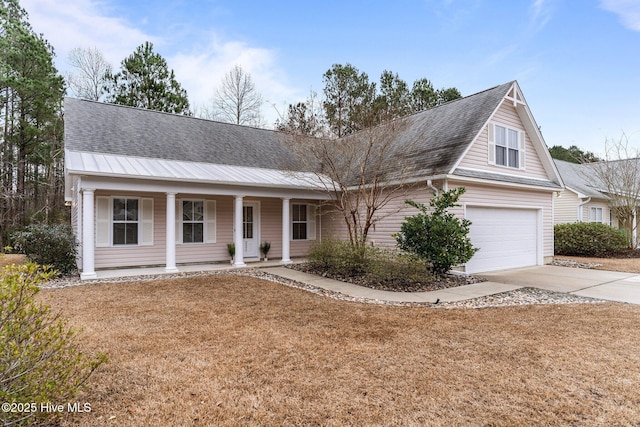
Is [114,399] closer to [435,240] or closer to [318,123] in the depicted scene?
[435,240]

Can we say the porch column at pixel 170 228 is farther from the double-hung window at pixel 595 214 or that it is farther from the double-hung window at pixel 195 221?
the double-hung window at pixel 595 214

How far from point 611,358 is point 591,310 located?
272 cm

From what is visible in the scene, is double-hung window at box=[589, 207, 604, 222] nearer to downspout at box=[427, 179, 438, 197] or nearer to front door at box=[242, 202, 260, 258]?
downspout at box=[427, 179, 438, 197]

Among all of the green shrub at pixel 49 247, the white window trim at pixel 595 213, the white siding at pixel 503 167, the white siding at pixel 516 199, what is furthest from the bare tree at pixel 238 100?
the white window trim at pixel 595 213

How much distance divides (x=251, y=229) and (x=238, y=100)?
55.3 ft

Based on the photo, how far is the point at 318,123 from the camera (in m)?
10.9

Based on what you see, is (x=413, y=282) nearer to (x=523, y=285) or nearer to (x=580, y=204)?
(x=523, y=285)

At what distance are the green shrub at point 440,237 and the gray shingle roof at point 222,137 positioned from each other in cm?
115

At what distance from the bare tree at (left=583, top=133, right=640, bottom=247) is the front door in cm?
1700

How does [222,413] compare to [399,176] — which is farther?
[399,176]

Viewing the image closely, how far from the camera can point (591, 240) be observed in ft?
51.1

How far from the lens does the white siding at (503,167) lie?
438 inches

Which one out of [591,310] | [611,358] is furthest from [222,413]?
[591,310]

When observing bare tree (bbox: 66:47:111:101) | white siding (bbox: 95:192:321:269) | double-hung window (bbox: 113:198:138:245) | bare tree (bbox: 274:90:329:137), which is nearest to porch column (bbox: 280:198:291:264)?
white siding (bbox: 95:192:321:269)
